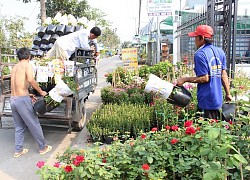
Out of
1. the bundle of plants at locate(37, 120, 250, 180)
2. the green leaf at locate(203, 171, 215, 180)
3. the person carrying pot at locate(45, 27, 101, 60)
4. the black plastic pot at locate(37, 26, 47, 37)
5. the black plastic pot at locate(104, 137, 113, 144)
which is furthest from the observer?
the black plastic pot at locate(37, 26, 47, 37)

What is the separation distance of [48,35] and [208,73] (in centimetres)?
626

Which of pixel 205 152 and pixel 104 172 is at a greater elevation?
pixel 205 152

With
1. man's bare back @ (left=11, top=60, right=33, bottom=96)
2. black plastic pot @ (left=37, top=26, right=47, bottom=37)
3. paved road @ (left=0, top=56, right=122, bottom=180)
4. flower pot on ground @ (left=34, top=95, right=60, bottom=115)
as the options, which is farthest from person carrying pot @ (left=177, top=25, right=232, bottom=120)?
black plastic pot @ (left=37, top=26, right=47, bottom=37)

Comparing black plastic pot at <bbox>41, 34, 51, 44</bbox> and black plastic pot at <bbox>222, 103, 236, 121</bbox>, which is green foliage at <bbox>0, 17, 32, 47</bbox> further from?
black plastic pot at <bbox>222, 103, 236, 121</bbox>

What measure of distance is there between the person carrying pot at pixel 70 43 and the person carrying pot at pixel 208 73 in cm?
313

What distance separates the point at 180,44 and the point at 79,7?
1118cm

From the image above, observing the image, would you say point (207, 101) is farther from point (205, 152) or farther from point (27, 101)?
point (27, 101)

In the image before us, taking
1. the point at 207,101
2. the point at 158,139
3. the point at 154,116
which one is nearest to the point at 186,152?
the point at 158,139

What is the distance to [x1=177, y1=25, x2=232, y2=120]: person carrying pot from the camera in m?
3.47

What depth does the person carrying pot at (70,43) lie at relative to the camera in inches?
240

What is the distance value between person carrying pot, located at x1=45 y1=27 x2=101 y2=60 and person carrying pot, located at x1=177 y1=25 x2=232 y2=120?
3134 millimetres

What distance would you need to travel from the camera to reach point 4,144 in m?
5.50

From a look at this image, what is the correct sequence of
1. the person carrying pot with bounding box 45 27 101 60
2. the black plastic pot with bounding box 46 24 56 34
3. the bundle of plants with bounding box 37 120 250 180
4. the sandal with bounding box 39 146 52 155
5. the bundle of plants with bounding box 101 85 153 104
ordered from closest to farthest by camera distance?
the bundle of plants with bounding box 37 120 250 180, the sandal with bounding box 39 146 52 155, the person carrying pot with bounding box 45 27 101 60, the bundle of plants with bounding box 101 85 153 104, the black plastic pot with bounding box 46 24 56 34

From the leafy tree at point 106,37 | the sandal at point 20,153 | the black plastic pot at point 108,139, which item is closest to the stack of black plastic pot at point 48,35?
the sandal at point 20,153
